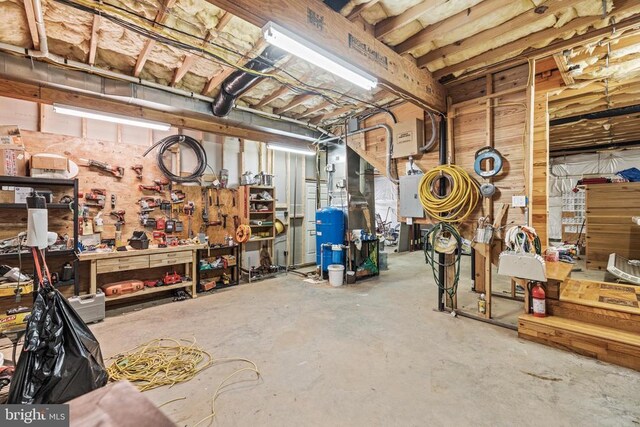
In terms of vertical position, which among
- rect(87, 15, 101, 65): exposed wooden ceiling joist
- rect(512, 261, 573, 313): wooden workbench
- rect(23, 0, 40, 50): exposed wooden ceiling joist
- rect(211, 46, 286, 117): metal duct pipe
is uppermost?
rect(87, 15, 101, 65): exposed wooden ceiling joist

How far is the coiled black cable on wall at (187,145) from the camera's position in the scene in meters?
4.26

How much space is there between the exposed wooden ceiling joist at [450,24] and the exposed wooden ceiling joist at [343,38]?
0.51 ft

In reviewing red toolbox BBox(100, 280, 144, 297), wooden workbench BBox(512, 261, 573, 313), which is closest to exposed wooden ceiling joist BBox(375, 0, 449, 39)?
wooden workbench BBox(512, 261, 573, 313)

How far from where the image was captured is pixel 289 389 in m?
2.12

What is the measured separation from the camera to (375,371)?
2.33m

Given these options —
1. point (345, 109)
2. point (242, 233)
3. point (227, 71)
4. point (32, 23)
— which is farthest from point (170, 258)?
point (345, 109)

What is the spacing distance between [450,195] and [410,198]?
0.65 m

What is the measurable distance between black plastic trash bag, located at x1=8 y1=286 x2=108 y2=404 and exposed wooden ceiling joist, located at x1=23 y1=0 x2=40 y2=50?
242cm

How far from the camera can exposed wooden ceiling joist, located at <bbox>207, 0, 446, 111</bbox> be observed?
1.85 metres

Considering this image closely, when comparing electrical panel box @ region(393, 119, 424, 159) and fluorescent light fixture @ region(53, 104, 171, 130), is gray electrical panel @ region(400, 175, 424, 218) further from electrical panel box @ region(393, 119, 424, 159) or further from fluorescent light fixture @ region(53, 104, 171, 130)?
fluorescent light fixture @ region(53, 104, 171, 130)

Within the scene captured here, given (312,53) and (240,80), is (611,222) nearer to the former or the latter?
(312,53)

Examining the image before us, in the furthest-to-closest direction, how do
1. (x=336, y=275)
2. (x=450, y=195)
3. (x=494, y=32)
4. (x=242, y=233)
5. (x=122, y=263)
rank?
(x=242, y=233), (x=336, y=275), (x=122, y=263), (x=450, y=195), (x=494, y=32)

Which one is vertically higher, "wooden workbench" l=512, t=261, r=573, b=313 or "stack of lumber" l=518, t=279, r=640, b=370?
"wooden workbench" l=512, t=261, r=573, b=313

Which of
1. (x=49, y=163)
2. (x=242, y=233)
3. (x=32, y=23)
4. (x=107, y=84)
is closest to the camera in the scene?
(x=32, y=23)
